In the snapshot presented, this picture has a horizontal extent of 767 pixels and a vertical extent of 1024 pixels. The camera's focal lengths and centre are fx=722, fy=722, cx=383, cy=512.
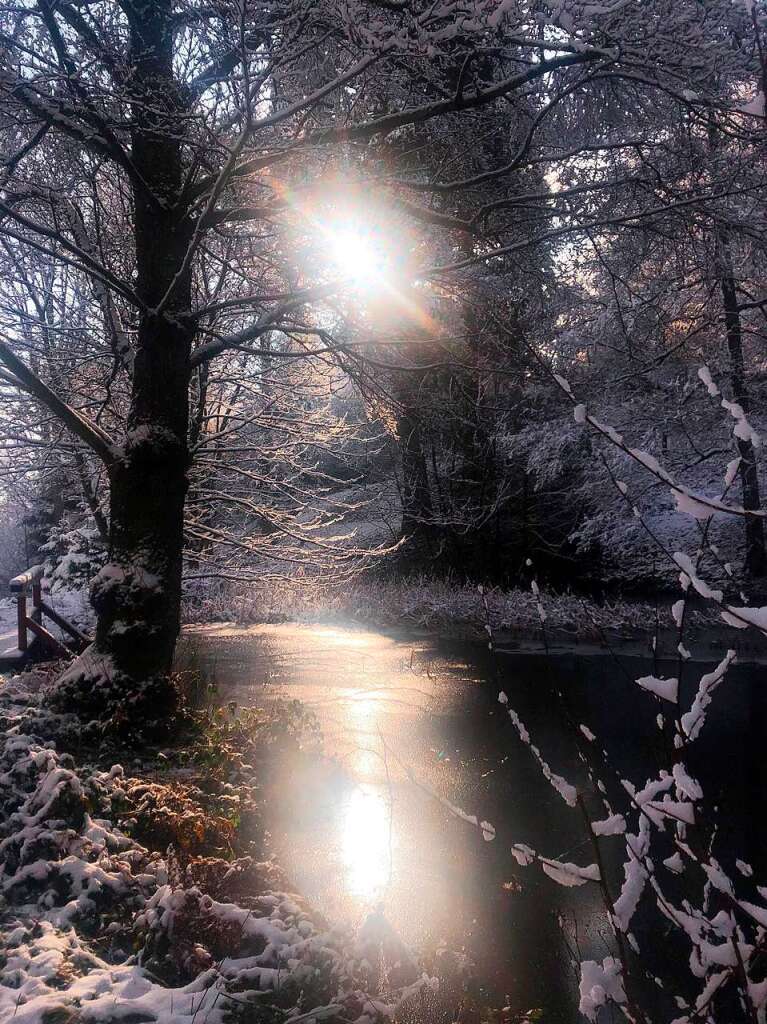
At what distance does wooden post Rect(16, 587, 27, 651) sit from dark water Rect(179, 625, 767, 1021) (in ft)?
8.15

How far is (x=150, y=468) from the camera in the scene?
20.8 feet

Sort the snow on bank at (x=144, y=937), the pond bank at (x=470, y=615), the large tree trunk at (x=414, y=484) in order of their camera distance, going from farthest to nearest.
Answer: the large tree trunk at (x=414, y=484) < the pond bank at (x=470, y=615) < the snow on bank at (x=144, y=937)

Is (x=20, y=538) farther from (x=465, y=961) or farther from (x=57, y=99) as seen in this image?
(x=465, y=961)

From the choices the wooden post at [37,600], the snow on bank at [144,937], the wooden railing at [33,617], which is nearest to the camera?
the snow on bank at [144,937]

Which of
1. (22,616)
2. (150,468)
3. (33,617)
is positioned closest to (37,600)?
(33,617)

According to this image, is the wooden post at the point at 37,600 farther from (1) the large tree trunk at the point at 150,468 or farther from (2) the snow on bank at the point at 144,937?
(2) the snow on bank at the point at 144,937

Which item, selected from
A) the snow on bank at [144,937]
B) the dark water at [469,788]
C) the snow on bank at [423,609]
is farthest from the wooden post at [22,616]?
the snow on bank at [423,609]

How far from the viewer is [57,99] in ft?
16.1

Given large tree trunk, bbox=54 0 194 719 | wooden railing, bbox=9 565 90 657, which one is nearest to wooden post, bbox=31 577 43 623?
wooden railing, bbox=9 565 90 657

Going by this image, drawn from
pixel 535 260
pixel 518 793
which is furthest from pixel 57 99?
pixel 518 793

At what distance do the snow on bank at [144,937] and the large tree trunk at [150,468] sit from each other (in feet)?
5.98

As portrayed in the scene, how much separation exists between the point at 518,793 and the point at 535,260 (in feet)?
15.8

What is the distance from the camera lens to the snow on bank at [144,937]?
2846mm

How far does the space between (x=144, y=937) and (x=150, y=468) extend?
156 inches
